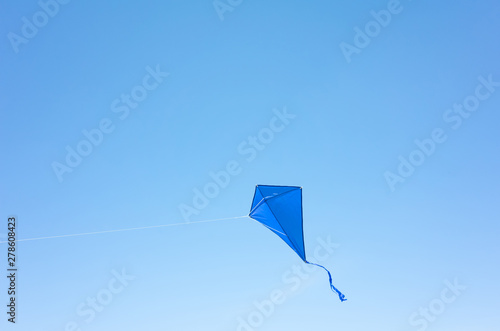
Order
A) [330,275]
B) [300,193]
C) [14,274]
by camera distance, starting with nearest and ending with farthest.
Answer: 1. [330,275]
2. [14,274]
3. [300,193]

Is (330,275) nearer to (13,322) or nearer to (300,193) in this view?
(300,193)

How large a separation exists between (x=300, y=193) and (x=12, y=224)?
7234mm

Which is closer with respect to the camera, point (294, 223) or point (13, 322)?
point (13, 322)

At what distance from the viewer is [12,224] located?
8492 millimetres

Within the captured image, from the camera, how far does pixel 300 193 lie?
30.7 ft

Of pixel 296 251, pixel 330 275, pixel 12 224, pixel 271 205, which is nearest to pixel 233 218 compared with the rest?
pixel 271 205

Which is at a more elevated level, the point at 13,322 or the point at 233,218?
the point at 233,218

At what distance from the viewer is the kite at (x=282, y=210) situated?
30.2 feet

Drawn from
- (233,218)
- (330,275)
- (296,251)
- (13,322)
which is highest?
(233,218)

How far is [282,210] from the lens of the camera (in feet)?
30.9

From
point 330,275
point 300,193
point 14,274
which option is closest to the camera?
point 330,275

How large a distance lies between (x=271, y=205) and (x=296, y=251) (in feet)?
4.46

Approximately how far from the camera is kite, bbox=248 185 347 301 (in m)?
9.22

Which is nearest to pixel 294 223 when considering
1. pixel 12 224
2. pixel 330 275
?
pixel 330 275
